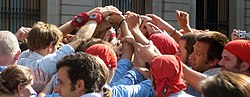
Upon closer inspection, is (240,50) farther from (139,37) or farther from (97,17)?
(97,17)

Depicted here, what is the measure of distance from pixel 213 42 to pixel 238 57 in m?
0.40

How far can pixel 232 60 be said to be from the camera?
4195 millimetres

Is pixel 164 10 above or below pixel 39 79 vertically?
above

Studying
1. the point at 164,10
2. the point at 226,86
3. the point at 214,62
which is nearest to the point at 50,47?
the point at 214,62

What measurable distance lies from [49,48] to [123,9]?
13.4m

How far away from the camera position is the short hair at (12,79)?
4141 mm

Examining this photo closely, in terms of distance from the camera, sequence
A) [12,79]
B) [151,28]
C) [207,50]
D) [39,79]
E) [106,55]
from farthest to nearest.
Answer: [151,28], [39,79], [207,50], [106,55], [12,79]

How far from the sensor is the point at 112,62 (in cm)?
433

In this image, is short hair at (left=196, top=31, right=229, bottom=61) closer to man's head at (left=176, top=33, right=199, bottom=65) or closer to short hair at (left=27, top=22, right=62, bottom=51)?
man's head at (left=176, top=33, right=199, bottom=65)

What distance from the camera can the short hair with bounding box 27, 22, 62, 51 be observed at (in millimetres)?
4703

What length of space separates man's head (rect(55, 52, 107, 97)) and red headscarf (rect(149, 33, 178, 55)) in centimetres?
123

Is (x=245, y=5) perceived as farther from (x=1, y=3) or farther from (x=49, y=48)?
(x=49, y=48)

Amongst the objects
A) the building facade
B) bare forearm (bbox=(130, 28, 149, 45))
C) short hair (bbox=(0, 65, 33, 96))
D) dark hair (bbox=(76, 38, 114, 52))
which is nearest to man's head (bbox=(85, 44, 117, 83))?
dark hair (bbox=(76, 38, 114, 52))

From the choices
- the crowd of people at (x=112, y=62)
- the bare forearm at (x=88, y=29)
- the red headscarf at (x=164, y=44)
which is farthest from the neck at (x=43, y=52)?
the red headscarf at (x=164, y=44)
